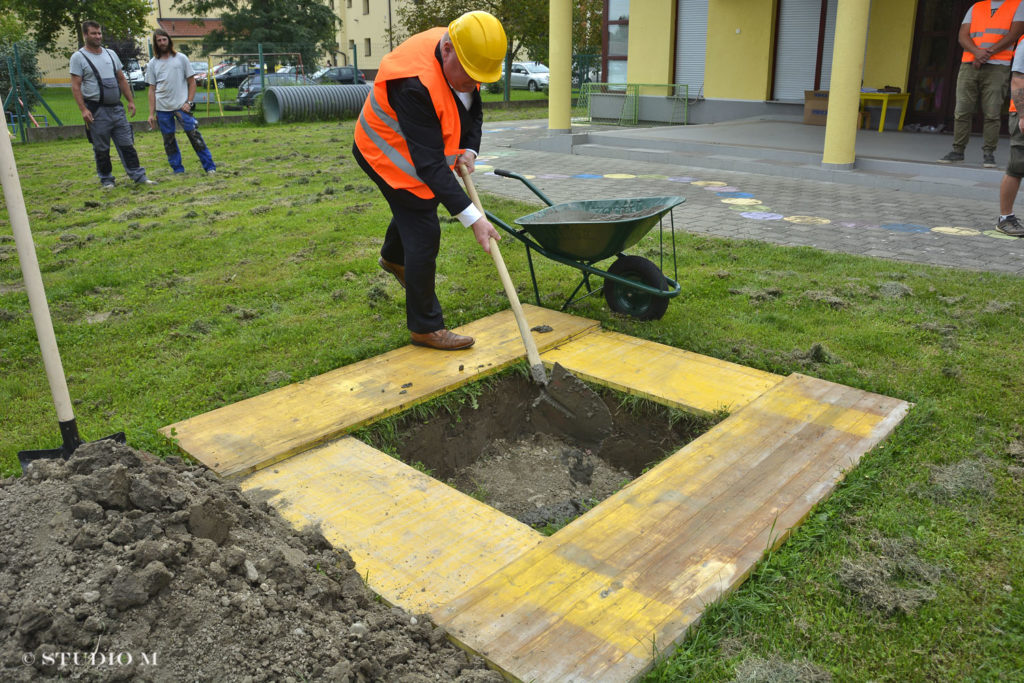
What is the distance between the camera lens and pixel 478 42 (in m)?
3.58

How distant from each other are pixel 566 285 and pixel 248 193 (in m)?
5.20

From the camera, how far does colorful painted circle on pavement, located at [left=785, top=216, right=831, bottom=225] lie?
294 inches

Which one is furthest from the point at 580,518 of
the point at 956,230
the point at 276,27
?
the point at 276,27

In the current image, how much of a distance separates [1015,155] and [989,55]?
304 cm

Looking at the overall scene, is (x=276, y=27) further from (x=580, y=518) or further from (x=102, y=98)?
(x=580, y=518)

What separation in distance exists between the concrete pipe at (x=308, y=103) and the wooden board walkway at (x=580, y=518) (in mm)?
15101

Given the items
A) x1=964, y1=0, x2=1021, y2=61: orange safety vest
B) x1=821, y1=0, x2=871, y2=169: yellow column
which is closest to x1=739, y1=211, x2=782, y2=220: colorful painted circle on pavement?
x1=821, y1=0, x2=871, y2=169: yellow column

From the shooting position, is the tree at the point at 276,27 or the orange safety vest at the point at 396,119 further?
the tree at the point at 276,27

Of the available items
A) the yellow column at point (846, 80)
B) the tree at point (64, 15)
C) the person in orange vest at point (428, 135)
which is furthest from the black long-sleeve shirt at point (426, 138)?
the tree at point (64, 15)

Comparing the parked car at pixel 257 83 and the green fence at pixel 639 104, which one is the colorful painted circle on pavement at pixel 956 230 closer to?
the green fence at pixel 639 104

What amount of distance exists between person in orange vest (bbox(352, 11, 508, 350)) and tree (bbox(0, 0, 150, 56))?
29.2m

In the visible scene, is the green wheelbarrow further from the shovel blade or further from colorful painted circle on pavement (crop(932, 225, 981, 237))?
colorful painted circle on pavement (crop(932, 225, 981, 237))

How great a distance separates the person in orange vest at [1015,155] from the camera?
636 centimetres

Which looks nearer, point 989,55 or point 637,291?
point 637,291
